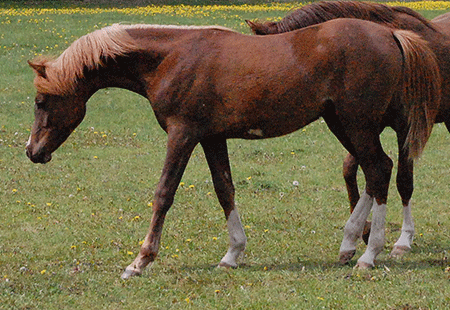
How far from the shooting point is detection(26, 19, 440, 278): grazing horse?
6.21 meters

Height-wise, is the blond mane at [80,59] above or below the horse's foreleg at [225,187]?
above

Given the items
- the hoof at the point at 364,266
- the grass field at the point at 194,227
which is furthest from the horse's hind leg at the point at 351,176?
the hoof at the point at 364,266

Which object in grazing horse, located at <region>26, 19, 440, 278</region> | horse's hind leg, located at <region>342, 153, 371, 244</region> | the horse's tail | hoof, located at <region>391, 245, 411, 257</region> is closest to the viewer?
grazing horse, located at <region>26, 19, 440, 278</region>

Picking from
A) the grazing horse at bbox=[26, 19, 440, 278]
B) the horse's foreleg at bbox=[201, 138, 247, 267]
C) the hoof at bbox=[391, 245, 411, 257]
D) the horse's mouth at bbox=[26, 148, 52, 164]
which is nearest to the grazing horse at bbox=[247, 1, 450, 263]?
the hoof at bbox=[391, 245, 411, 257]

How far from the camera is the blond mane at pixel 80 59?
6.30m

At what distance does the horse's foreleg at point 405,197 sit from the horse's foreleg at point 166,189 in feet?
7.50

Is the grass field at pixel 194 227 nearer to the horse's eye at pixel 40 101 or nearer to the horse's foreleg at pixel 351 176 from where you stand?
the horse's foreleg at pixel 351 176

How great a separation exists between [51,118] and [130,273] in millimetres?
1622

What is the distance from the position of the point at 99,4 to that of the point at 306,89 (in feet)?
101

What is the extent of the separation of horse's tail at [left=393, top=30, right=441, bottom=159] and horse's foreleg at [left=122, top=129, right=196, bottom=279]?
2030mm

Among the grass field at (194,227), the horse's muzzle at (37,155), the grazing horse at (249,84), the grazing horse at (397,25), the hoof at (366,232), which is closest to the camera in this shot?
the grass field at (194,227)

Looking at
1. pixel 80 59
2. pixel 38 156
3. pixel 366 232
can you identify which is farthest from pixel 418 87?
pixel 38 156

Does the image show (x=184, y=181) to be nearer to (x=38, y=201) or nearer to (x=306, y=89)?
(x=38, y=201)

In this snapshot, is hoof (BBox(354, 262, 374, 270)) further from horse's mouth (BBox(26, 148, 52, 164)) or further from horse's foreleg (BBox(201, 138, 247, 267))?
horse's mouth (BBox(26, 148, 52, 164))
